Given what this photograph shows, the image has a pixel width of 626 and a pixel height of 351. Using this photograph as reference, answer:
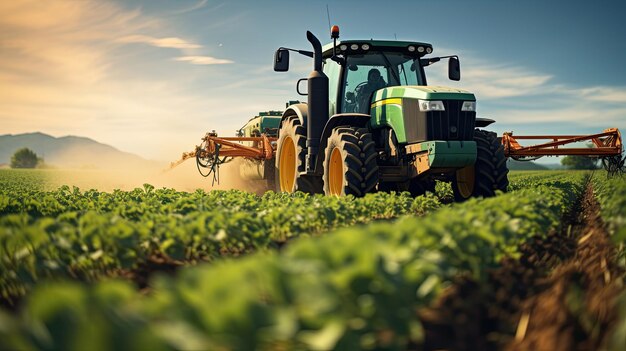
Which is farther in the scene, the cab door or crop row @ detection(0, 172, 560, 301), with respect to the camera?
the cab door

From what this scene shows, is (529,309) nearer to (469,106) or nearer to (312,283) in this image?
(312,283)

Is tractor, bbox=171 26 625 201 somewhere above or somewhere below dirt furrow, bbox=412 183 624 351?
above

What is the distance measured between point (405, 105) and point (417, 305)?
5.99 metres

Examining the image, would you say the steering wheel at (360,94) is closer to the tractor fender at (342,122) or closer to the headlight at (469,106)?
the tractor fender at (342,122)

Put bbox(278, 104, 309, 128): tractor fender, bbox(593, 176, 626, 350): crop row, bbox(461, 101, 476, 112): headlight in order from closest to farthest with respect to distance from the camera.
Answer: bbox(593, 176, 626, 350): crop row → bbox(461, 101, 476, 112): headlight → bbox(278, 104, 309, 128): tractor fender

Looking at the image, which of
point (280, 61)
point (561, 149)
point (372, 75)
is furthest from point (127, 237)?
point (561, 149)

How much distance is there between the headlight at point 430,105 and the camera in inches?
318

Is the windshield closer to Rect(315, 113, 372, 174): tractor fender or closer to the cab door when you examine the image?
the cab door

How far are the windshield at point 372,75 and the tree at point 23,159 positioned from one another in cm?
9366

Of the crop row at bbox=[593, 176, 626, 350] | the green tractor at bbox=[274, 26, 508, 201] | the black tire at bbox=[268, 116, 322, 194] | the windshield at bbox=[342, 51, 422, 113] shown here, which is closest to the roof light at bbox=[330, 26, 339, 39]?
the green tractor at bbox=[274, 26, 508, 201]

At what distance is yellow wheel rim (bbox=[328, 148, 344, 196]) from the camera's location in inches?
347

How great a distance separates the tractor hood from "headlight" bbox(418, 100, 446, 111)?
0.06 metres

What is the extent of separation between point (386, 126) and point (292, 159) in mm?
3029

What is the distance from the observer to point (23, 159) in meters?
91.8
